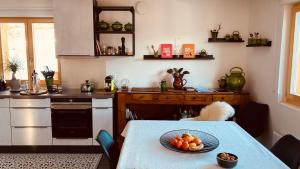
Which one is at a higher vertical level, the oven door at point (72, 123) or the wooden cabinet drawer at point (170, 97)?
the wooden cabinet drawer at point (170, 97)

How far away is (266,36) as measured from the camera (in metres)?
3.37

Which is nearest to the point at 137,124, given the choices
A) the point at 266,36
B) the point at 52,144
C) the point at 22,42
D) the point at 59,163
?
the point at 59,163

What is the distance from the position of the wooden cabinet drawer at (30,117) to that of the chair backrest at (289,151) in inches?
114

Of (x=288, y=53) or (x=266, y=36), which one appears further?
(x=266, y=36)

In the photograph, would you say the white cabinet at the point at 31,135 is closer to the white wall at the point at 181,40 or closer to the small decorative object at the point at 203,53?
the white wall at the point at 181,40

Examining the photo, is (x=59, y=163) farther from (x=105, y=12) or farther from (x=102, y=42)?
(x=105, y=12)

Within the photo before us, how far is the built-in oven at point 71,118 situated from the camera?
3.58 meters

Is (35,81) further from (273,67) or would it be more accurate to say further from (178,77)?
(273,67)

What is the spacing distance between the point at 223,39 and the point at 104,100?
2027mm

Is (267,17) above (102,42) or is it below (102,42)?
above

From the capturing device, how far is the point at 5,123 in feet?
11.8

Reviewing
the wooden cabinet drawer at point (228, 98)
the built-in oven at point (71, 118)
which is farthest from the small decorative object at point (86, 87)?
the wooden cabinet drawer at point (228, 98)

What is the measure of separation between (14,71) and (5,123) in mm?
849

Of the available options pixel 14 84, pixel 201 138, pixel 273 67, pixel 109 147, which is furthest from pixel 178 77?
pixel 14 84
